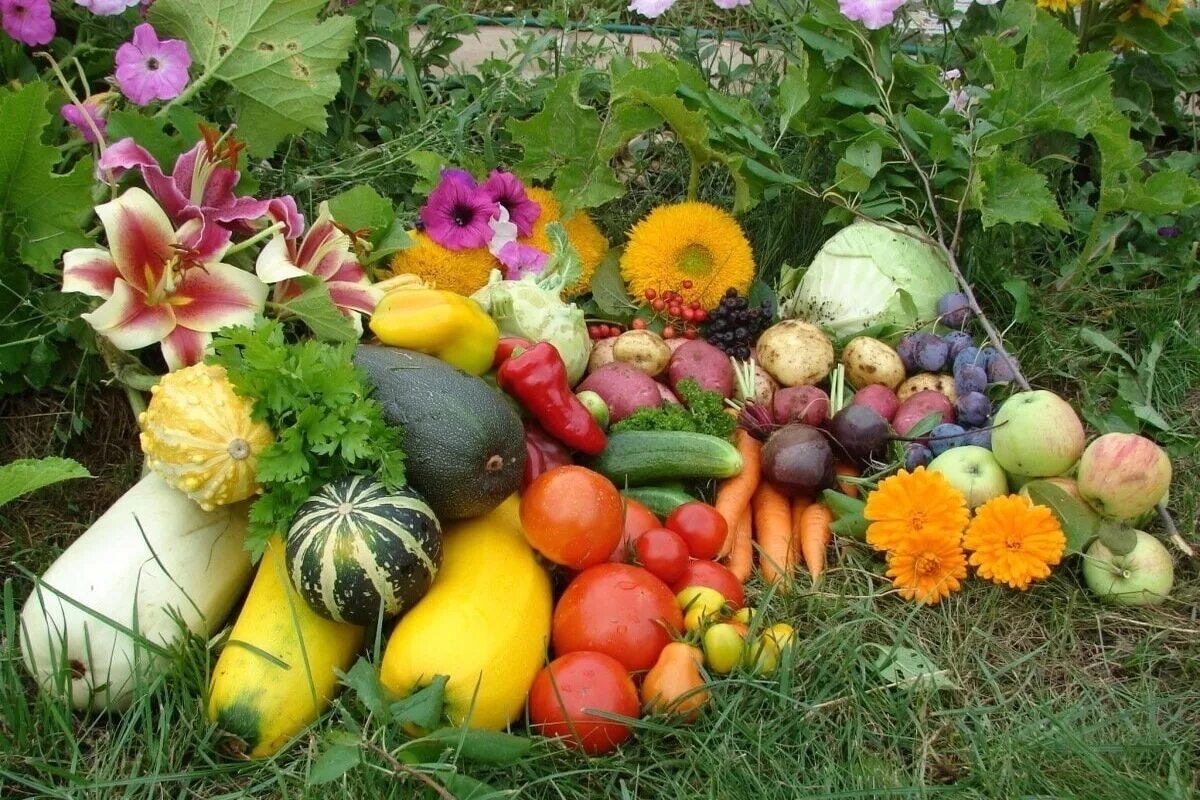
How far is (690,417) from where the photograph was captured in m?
3.00

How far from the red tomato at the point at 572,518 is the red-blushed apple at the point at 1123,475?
119 centimetres

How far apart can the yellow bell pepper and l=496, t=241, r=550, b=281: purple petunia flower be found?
0.47 metres

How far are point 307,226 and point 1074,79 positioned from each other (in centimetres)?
242

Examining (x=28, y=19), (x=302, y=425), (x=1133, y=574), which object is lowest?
(x=1133, y=574)

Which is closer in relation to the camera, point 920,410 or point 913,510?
point 913,510

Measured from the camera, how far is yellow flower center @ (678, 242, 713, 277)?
3.40 m

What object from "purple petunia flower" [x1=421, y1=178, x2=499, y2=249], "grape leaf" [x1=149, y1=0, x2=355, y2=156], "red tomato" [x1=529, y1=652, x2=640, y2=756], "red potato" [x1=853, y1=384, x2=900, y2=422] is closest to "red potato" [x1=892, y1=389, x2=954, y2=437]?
"red potato" [x1=853, y1=384, x2=900, y2=422]

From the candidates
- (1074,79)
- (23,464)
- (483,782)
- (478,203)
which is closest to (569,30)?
(478,203)

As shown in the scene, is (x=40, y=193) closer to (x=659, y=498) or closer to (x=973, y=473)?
(x=659, y=498)

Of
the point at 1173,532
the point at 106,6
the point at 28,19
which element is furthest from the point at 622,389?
the point at 28,19

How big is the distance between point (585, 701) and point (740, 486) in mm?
987

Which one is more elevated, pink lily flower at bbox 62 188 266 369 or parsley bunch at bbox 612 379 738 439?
pink lily flower at bbox 62 188 266 369

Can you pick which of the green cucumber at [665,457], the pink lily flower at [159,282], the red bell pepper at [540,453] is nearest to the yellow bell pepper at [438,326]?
the red bell pepper at [540,453]

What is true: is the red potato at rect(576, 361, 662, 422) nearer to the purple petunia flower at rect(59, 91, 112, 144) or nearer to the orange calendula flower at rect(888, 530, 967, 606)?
the orange calendula flower at rect(888, 530, 967, 606)
